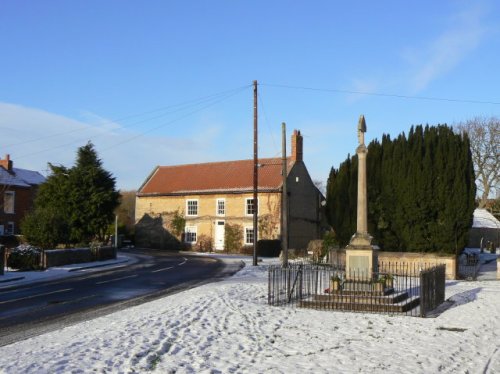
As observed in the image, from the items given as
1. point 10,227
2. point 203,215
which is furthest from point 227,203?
point 10,227

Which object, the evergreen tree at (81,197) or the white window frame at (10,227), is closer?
the evergreen tree at (81,197)

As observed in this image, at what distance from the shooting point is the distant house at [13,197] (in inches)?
1950

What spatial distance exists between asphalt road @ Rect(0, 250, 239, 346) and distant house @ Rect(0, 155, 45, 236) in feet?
88.3

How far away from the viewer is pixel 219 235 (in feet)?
151

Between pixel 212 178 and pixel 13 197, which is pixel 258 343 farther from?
pixel 13 197

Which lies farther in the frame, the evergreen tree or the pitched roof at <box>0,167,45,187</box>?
the pitched roof at <box>0,167,45,187</box>

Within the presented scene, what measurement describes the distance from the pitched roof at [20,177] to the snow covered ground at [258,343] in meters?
41.0

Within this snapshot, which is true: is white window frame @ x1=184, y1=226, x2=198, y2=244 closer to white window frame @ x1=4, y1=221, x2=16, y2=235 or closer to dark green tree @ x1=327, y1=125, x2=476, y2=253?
white window frame @ x1=4, y1=221, x2=16, y2=235

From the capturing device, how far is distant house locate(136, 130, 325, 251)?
43750mm

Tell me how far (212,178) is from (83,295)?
3208 cm

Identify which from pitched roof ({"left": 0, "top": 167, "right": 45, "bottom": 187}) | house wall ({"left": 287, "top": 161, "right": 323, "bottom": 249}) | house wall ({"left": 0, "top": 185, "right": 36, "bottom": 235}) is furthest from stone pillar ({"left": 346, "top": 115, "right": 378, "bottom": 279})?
house wall ({"left": 0, "top": 185, "right": 36, "bottom": 235})

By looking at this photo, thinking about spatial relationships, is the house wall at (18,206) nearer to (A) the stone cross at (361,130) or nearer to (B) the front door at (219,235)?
(B) the front door at (219,235)

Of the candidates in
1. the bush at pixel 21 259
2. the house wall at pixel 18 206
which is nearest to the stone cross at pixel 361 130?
the bush at pixel 21 259

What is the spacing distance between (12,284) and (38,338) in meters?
12.9
